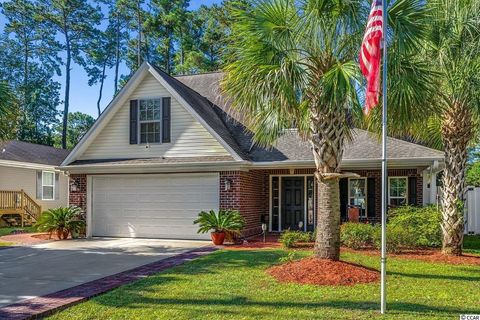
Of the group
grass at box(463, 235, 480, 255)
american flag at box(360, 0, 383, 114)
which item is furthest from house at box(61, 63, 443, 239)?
american flag at box(360, 0, 383, 114)

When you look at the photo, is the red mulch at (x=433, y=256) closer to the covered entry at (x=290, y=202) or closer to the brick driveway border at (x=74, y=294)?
the covered entry at (x=290, y=202)

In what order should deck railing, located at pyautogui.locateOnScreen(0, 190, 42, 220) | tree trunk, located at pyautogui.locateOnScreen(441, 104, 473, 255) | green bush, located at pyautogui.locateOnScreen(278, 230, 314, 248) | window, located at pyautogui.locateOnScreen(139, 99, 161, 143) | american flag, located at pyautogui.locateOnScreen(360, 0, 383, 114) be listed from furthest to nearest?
1. deck railing, located at pyautogui.locateOnScreen(0, 190, 42, 220)
2. window, located at pyautogui.locateOnScreen(139, 99, 161, 143)
3. green bush, located at pyautogui.locateOnScreen(278, 230, 314, 248)
4. tree trunk, located at pyautogui.locateOnScreen(441, 104, 473, 255)
5. american flag, located at pyautogui.locateOnScreen(360, 0, 383, 114)

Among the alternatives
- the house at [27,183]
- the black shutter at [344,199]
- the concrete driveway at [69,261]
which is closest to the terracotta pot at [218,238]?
the concrete driveway at [69,261]

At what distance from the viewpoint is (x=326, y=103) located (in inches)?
316

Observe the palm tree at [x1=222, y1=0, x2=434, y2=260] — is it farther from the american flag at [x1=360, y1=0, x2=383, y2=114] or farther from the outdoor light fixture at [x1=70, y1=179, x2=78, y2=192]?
the outdoor light fixture at [x1=70, y1=179, x2=78, y2=192]

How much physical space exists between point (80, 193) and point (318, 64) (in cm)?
1047

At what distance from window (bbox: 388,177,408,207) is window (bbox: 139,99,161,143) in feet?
27.5

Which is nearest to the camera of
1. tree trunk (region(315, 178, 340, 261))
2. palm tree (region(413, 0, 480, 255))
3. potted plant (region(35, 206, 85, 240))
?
tree trunk (region(315, 178, 340, 261))

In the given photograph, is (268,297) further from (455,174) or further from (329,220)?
(455,174)

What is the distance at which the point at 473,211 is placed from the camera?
56.1 feet

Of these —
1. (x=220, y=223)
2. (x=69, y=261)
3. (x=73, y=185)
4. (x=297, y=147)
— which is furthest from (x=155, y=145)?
(x=69, y=261)

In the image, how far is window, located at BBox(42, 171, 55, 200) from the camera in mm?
23797

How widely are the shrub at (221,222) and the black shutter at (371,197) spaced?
16.5 ft

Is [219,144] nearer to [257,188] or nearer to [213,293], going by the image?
[257,188]
